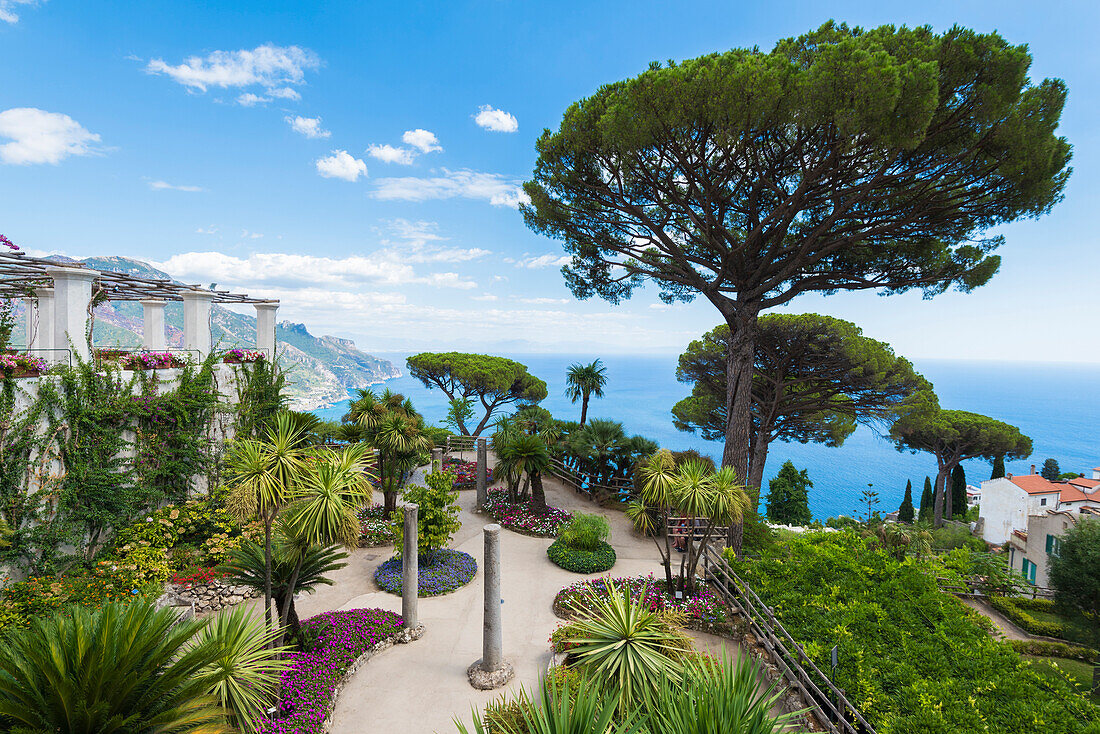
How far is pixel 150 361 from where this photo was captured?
1123cm

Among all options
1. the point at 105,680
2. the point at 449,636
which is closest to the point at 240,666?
the point at 105,680

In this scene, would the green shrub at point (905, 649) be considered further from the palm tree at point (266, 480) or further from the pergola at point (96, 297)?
the pergola at point (96, 297)

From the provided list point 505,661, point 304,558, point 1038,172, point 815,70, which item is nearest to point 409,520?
point 304,558

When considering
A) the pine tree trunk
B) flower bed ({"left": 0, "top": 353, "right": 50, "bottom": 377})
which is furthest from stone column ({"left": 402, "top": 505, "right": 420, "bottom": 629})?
the pine tree trunk

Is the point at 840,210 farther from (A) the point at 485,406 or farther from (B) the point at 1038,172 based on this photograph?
(A) the point at 485,406

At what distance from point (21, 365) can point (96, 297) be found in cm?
547

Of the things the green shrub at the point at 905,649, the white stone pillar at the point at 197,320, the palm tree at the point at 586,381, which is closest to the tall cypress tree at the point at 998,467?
the palm tree at the point at 586,381

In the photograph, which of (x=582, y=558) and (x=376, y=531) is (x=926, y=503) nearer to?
(x=582, y=558)

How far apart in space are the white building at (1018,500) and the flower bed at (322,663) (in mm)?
33626

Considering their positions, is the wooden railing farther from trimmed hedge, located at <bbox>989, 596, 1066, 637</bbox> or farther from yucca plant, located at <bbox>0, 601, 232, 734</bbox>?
trimmed hedge, located at <bbox>989, 596, 1066, 637</bbox>

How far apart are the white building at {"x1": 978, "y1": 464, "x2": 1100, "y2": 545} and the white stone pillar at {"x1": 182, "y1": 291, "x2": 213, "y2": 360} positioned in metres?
39.5

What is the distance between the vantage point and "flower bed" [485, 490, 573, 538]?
47.9 ft

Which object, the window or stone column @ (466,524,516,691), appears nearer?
stone column @ (466,524,516,691)

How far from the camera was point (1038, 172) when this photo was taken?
31.4 ft
